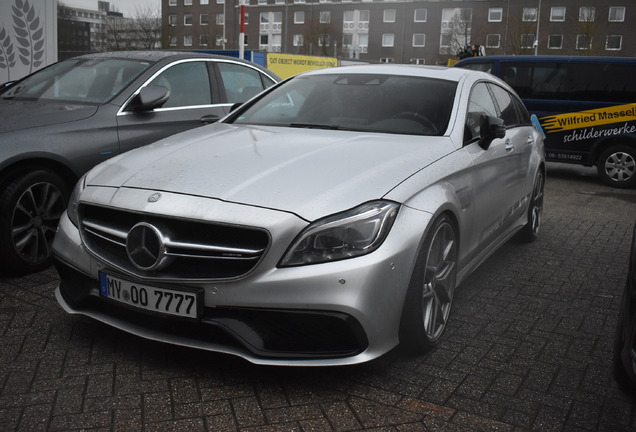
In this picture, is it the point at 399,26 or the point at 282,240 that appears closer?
the point at 282,240

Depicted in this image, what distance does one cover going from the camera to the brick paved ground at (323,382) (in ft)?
9.10

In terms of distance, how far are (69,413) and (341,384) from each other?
1140 mm

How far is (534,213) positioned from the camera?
6.13 metres

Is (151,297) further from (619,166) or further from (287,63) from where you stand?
(287,63)

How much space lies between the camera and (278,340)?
291 centimetres

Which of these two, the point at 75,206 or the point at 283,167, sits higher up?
the point at 283,167

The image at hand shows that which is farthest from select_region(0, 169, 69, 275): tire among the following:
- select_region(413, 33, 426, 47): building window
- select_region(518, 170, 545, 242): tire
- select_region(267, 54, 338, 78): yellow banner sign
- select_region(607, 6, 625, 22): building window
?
select_region(413, 33, 426, 47): building window

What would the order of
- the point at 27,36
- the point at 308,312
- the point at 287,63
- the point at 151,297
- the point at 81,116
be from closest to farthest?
the point at 308,312
the point at 151,297
the point at 81,116
the point at 27,36
the point at 287,63

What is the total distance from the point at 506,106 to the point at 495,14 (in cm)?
7361

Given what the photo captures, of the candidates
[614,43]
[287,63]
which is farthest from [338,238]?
[614,43]

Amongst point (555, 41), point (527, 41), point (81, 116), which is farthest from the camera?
point (555, 41)

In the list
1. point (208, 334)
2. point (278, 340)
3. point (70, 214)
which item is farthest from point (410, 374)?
point (70, 214)

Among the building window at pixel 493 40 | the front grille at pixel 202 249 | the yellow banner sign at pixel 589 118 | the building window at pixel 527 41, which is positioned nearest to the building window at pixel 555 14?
the building window at pixel 493 40

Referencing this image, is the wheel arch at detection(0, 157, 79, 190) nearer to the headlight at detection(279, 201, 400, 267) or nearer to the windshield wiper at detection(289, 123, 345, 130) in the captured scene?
the windshield wiper at detection(289, 123, 345, 130)
